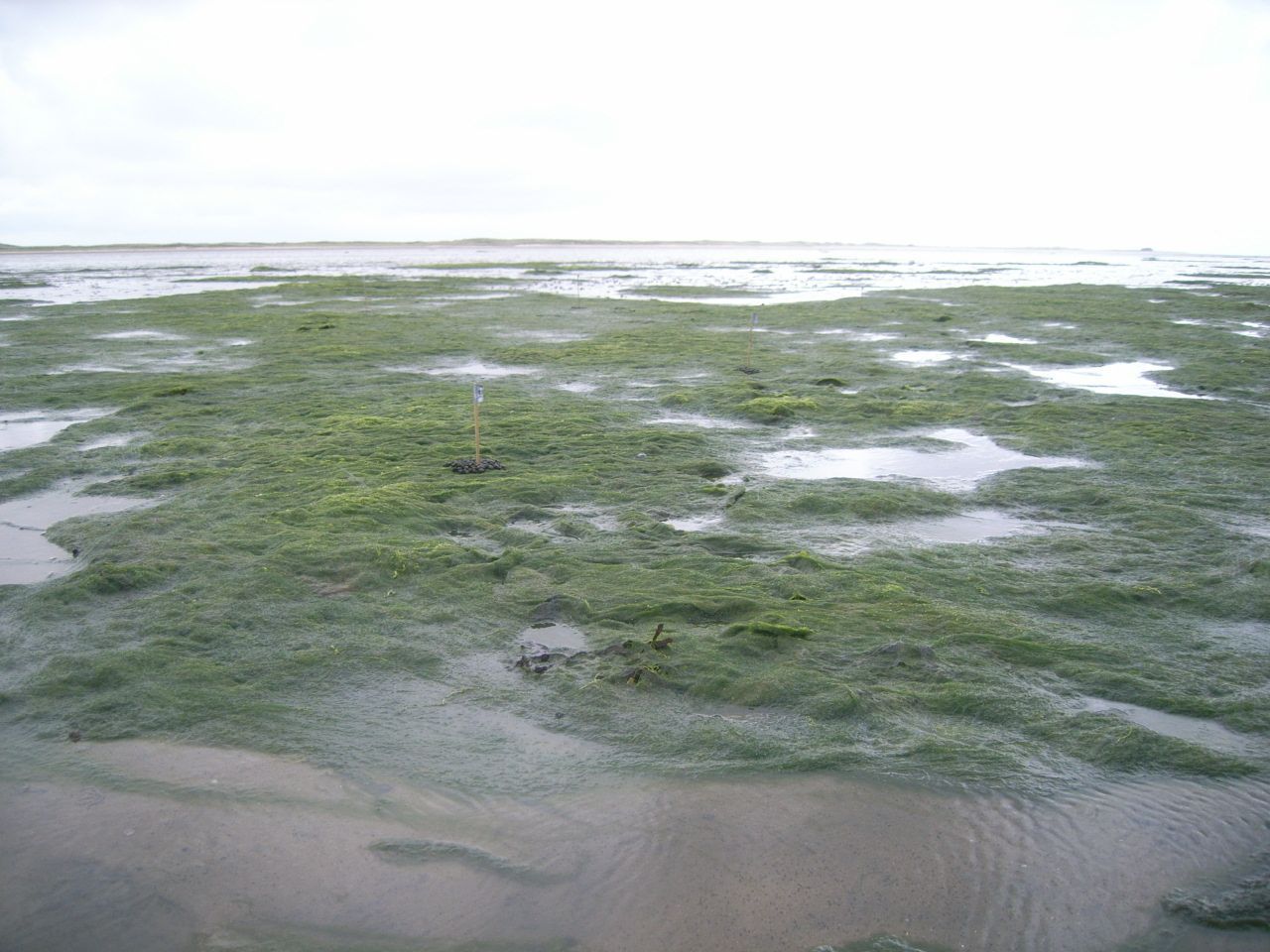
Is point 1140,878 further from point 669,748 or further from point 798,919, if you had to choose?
point 669,748

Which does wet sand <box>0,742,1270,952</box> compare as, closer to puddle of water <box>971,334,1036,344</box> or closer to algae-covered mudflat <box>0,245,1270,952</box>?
algae-covered mudflat <box>0,245,1270,952</box>

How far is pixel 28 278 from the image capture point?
40.6m

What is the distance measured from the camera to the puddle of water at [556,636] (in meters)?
5.00

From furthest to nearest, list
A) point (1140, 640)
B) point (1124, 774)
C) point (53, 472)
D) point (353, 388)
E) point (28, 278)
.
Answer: point (28, 278) → point (353, 388) → point (53, 472) → point (1140, 640) → point (1124, 774)

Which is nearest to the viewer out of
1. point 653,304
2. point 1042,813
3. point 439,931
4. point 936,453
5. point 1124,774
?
point 439,931

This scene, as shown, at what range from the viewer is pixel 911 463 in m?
8.88

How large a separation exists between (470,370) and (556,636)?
33.4 ft

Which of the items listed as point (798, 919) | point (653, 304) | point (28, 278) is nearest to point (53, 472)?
point (798, 919)

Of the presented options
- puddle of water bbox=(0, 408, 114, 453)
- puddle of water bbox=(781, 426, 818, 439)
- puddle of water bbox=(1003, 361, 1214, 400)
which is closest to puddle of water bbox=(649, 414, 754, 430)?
puddle of water bbox=(781, 426, 818, 439)

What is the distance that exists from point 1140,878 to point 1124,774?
68 centimetres

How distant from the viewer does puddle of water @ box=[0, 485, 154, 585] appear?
594 centimetres

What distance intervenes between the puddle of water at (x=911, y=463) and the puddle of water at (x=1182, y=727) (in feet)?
12.3

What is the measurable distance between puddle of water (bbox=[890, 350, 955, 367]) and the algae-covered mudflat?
4.72 meters

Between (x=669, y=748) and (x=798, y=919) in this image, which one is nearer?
(x=798, y=919)
